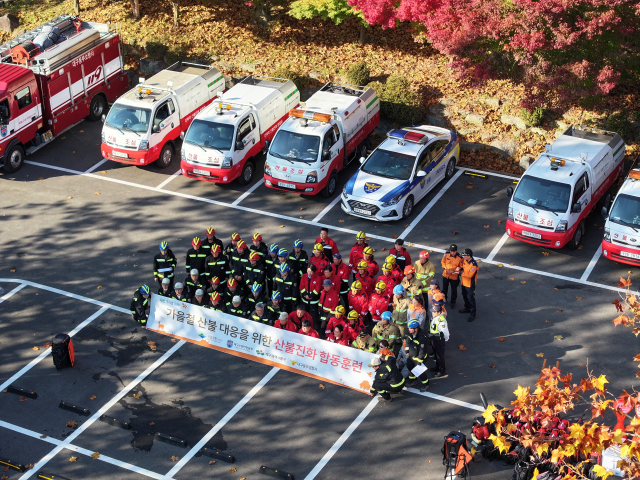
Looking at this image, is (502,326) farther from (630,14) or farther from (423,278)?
(630,14)

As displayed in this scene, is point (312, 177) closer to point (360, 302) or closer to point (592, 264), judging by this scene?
point (360, 302)

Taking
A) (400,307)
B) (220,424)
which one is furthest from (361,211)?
(220,424)

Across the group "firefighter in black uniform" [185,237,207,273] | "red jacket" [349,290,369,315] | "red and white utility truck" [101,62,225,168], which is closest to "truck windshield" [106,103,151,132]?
"red and white utility truck" [101,62,225,168]

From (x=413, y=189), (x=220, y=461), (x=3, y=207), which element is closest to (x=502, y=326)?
(x=413, y=189)

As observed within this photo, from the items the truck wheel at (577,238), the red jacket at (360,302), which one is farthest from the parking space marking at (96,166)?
the truck wheel at (577,238)

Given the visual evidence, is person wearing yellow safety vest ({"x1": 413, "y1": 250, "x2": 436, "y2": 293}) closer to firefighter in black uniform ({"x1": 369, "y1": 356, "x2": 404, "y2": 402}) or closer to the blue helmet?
the blue helmet
